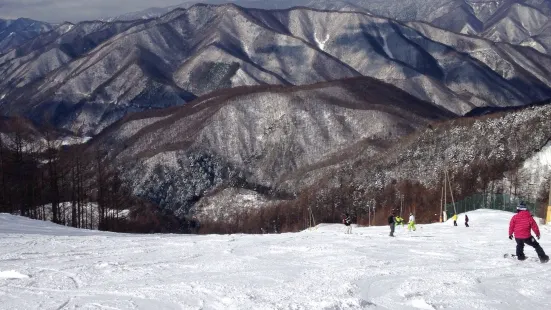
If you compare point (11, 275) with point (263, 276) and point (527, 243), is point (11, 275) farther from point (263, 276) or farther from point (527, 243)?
point (527, 243)

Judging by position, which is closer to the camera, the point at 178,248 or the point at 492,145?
the point at 178,248

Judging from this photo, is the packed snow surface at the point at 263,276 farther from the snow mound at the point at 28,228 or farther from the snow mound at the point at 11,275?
the snow mound at the point at 28,228

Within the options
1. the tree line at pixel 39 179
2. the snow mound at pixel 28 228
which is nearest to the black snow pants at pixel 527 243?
the snow mound at pixel 28 228

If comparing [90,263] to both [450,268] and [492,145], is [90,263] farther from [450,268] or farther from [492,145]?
[492,145]

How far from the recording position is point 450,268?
17688 mm

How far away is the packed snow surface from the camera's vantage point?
12.8 m

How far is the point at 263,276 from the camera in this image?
15.7 meters

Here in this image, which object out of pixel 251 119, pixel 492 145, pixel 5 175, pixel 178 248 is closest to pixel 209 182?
pixel 251 119

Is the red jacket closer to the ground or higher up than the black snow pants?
higher up

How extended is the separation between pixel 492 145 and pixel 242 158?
7678 cm

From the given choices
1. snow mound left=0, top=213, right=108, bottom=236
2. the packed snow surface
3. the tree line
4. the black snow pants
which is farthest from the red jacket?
the tree line

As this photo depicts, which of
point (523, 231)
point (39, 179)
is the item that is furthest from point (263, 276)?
point (39, 179)

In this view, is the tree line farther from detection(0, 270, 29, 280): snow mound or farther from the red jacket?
the red jacket

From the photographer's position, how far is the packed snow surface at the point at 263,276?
1284 cm
